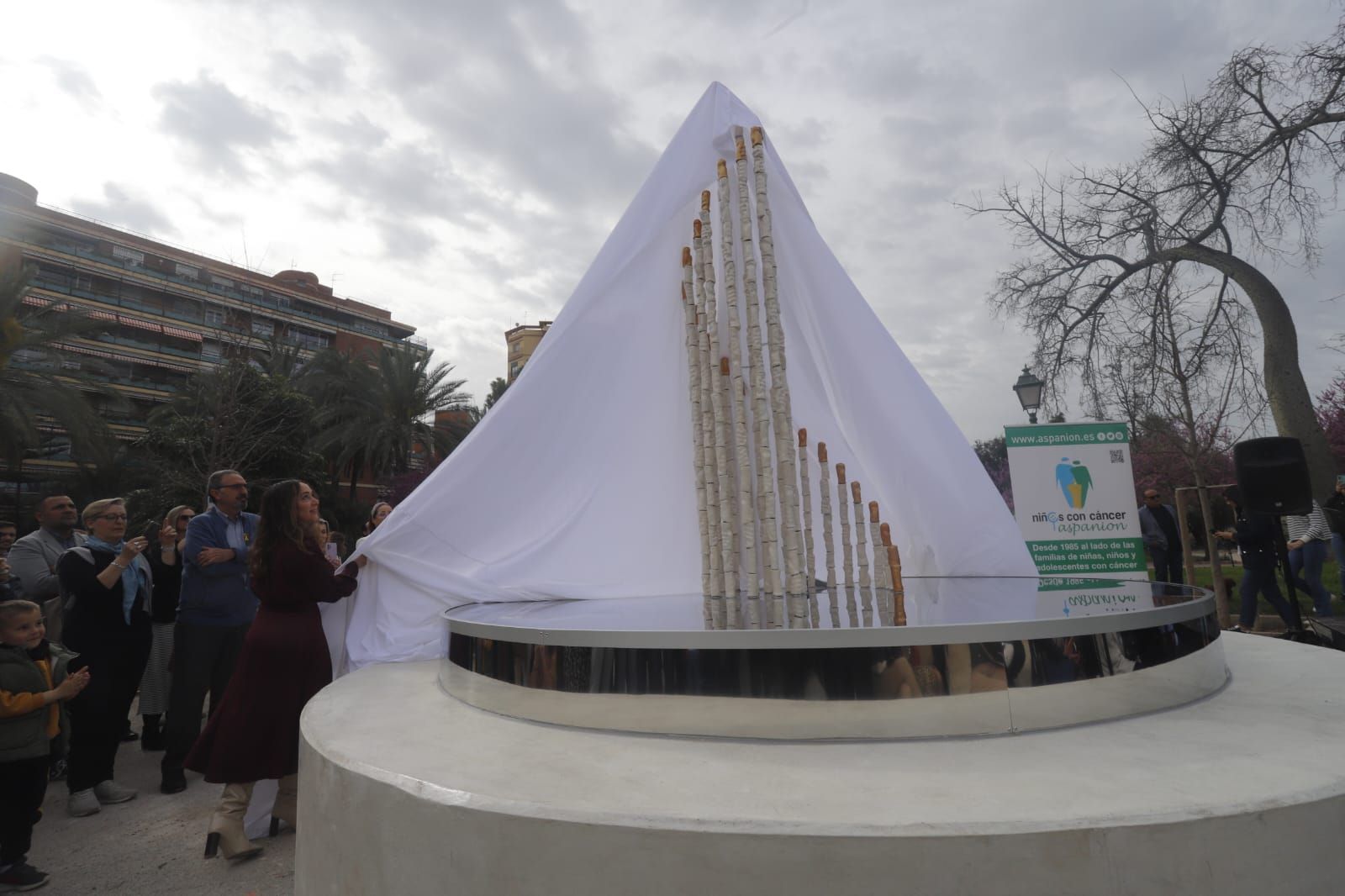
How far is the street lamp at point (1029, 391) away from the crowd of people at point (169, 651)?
7804mm

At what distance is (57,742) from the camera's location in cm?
412

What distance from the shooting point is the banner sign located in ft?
23.7

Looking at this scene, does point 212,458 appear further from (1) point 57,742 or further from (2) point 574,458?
(2) point 574,458

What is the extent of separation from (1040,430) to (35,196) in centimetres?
4028

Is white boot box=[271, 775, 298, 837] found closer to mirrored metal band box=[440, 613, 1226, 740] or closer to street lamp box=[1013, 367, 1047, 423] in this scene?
mirrored metal band box=[440, 613, 1226, 740]

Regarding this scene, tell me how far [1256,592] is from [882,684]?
7.00 meters

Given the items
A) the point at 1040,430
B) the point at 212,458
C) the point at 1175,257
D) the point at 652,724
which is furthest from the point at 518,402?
the point at 212,458

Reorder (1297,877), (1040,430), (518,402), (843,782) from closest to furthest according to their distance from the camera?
(1297,877)
(843,782)
(518,402)
(1040,430)

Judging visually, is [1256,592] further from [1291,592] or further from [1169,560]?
[1169,560]

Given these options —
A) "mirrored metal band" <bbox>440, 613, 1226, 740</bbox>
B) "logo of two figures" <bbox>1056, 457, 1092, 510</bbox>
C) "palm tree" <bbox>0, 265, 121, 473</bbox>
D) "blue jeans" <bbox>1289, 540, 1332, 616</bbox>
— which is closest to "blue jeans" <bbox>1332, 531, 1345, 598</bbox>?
"blue jeans" <bbox>1289, 540, 1332, 616</bbox>

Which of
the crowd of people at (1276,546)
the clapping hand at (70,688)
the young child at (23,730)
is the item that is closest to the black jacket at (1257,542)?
the crowd of people at (1276,546)

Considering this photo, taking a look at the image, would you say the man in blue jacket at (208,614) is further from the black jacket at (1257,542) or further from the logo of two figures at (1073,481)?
the black jacket at (1257,542)

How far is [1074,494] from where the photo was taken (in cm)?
731

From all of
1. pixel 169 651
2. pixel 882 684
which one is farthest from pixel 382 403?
pixel 882 684
